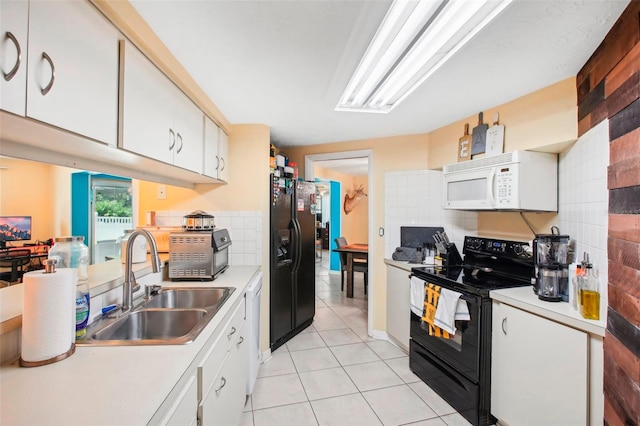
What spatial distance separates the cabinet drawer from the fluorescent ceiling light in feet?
5.14

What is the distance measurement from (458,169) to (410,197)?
0.73 m

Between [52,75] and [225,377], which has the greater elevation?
[52,75]

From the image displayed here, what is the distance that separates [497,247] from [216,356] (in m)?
2.30

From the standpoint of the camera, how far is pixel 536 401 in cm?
159

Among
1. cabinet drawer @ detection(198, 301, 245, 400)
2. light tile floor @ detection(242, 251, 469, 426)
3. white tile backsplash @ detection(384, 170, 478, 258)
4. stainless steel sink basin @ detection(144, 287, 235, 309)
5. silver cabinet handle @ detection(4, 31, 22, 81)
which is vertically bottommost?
light tile floor @ detection(242, 251, 469, 426)

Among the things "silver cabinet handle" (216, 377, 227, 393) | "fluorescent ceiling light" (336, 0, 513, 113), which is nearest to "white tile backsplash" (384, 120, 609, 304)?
"fluorescent ceiling light" (336, 0, 513, 113)

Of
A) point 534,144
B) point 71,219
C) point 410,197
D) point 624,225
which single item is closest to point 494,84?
point 534,144

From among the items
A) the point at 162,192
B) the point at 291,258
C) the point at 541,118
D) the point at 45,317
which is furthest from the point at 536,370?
the point at 162,192

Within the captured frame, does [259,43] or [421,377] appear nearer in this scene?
[259,43]

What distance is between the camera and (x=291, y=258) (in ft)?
10.0

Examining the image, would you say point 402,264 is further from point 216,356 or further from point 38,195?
point 38,195

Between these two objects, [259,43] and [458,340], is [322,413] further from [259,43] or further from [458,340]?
[259,43]

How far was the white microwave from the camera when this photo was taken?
75.6 inches

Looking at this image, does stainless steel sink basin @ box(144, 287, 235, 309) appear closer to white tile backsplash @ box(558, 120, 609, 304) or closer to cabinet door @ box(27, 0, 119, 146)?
cabinet door @ box(27, 0, 119, 146)
